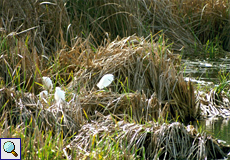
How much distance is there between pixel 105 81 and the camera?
14.9 feet

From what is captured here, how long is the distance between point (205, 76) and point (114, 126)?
10.1 ft

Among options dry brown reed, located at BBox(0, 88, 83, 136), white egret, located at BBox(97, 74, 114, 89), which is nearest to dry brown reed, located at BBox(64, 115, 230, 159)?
dry brown reed, located at BBox(0, 88, 83, 136)

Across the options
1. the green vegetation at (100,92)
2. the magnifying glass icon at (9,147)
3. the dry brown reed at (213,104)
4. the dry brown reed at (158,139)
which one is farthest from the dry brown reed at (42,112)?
the dry brown reed at (213,104)

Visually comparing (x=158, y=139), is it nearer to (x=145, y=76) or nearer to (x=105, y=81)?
(x=105, y=81)

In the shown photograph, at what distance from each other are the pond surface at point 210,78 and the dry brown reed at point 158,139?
16 cm

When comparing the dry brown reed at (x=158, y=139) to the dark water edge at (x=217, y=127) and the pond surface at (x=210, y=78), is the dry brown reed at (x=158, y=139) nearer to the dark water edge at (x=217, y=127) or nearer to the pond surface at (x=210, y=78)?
the pond surface at (x=210, y=78)

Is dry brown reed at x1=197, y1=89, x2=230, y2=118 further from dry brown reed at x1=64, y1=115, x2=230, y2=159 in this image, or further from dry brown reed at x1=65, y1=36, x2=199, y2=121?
dry brown reed at x1=64, y1=115, x2=230, y2=159

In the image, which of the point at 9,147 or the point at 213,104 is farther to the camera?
the point at 213,104

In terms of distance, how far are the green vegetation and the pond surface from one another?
21 centimetres

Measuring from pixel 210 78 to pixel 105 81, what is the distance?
2.20 meters

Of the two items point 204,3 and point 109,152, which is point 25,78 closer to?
point 109,152

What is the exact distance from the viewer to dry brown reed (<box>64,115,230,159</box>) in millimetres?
3539

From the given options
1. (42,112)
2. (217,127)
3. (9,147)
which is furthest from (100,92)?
(9,147)

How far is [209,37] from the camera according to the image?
914 cm
